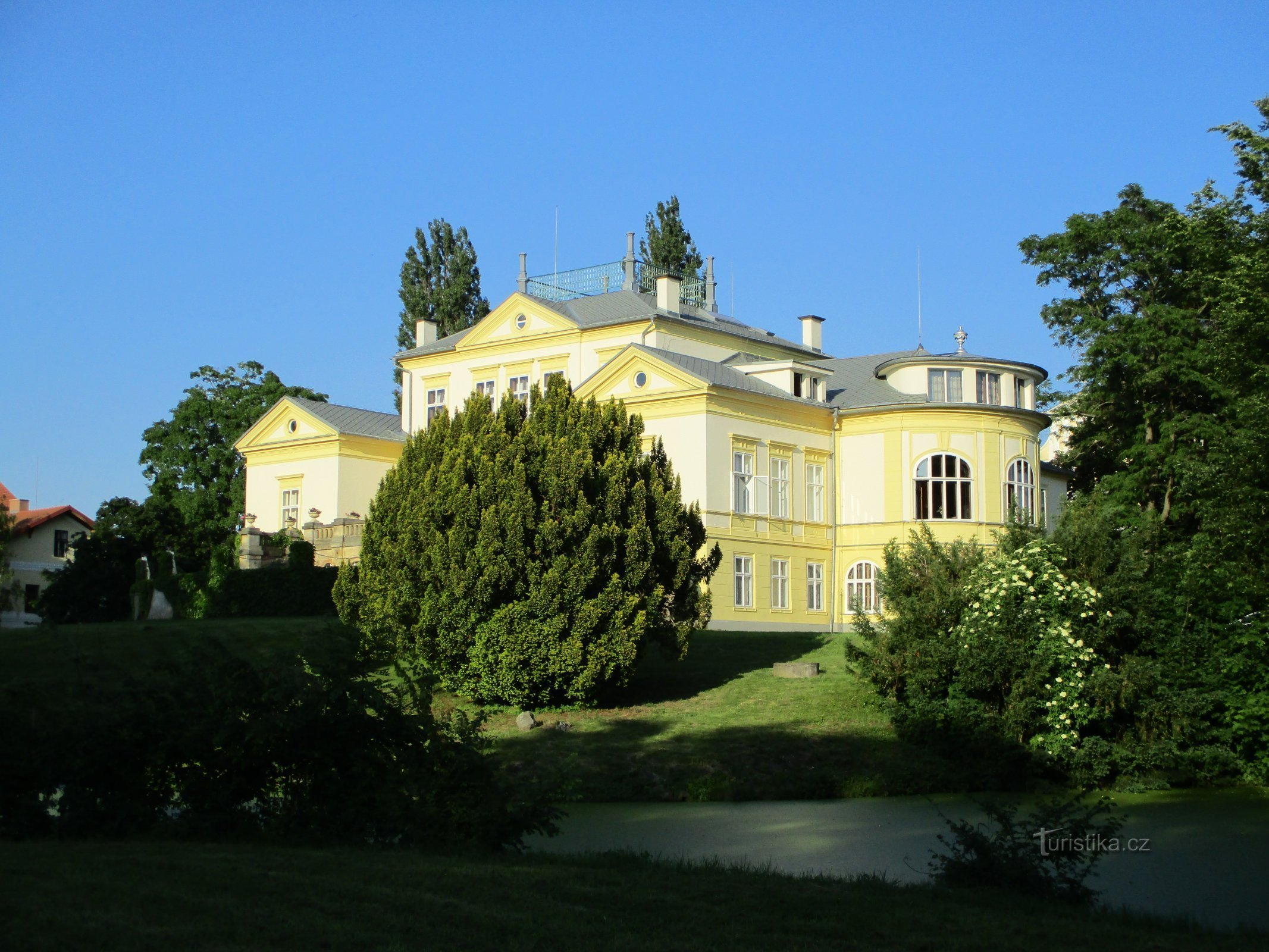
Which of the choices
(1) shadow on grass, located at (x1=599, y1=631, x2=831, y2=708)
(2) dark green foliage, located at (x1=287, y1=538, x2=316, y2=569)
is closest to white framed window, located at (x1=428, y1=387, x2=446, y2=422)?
(2) dark green foliage, located at (x1=287, y1=538, x2=316, y2=569)

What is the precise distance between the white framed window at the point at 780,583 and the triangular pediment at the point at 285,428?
18.6m

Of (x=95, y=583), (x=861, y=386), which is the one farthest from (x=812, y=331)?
(x=95, y=583)

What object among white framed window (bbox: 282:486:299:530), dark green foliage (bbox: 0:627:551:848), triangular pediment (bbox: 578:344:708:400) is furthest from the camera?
white framed window (bbox: 282:486:299:530)

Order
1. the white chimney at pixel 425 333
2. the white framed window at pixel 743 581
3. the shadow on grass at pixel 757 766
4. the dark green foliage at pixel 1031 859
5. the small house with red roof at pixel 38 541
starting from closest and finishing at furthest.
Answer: the dark green foliage at pixel 1031 859, the shadow on grass at pixel 757 766, the white framed window at pixel 743 581, the white chimney at pixel 425 333, the small house with red roof at pixel 38 541

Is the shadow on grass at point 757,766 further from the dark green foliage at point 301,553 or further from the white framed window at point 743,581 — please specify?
the dark green foliage at point 301,553

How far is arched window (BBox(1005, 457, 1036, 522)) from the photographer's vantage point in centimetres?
4397

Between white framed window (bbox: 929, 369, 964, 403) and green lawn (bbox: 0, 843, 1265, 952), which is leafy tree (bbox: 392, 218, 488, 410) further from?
green lawn (bbox: 0, 843, 1265, 952)

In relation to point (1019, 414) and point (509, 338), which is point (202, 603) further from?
point (1019, 414)

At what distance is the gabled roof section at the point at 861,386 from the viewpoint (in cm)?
4497

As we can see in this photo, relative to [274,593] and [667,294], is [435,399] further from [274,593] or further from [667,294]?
[274,593]

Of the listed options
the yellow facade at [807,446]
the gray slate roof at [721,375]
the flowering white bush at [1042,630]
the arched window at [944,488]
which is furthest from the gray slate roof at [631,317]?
the flowering white bush at [1042,630]

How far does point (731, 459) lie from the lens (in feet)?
138

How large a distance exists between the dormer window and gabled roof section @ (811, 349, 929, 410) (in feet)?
1.22

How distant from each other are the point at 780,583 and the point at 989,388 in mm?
9150
